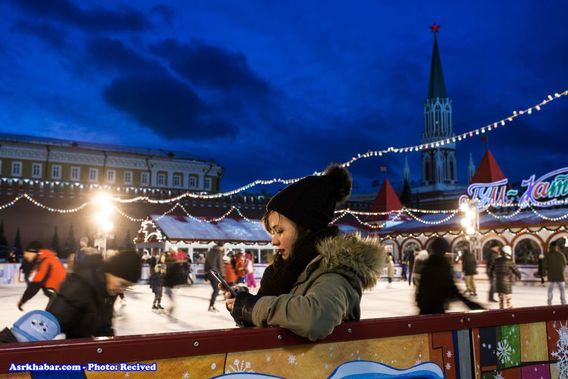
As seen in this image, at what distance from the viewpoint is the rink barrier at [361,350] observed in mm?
1571

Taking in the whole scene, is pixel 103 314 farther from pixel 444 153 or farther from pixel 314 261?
pixel 444 153

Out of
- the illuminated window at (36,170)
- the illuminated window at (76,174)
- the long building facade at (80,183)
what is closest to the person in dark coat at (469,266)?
the long building facade at (80,183)

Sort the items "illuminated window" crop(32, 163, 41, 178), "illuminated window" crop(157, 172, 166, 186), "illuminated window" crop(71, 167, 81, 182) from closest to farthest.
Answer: "illuminated window" crop(32, 163, 41, 178) < "illuminated window" crop(71, 167, 81, 182) < "illuminated window" crop(157, 172, 166, 186)

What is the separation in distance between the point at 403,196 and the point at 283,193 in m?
45.7

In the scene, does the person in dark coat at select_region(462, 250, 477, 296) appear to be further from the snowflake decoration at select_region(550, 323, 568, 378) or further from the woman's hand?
the woman's hand

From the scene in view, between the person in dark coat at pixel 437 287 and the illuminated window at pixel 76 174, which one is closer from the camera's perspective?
the person in dark coat at pixel 437 287

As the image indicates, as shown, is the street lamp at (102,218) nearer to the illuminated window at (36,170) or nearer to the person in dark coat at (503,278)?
the person in dark coat at (503,278)

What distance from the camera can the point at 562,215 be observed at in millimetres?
22125

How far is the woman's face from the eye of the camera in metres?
2.20

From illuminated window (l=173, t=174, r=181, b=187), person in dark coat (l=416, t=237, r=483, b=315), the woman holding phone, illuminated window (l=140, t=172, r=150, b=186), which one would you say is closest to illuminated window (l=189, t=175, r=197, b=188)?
illuminated window (l=173, t=174, r=181, b=187)

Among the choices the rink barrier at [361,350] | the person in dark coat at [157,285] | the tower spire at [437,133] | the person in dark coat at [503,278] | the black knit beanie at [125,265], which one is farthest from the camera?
the tower spire at [437,133]

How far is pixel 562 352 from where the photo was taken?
303 cm

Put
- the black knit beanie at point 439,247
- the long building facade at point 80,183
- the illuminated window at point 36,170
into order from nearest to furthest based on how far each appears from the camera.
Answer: the black knit beanie at point 439,247
the long building facade at point 80,183
the illuminated window at point 36,170

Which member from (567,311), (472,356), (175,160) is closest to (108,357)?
(472,356)
